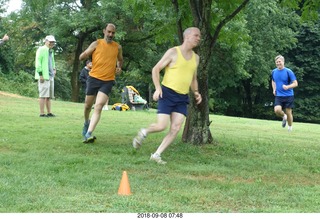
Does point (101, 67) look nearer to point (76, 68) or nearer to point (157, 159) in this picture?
point (157, 159)

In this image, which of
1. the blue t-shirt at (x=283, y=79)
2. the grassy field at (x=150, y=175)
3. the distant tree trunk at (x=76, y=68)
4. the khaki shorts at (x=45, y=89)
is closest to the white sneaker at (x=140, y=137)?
the grassy field at (x=150, y=175)

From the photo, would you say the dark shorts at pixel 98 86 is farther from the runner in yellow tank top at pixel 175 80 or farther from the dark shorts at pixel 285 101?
the dark shorts at pixel 285 101

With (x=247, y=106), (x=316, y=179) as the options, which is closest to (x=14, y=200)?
(x=316, y=179)

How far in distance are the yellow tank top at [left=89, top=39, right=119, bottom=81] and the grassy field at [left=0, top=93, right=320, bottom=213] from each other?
47.9 inches

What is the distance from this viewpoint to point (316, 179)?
6777 mm

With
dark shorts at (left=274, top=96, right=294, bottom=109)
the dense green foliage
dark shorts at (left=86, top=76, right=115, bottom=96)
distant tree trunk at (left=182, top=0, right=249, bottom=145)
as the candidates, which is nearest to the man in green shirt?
dark shorts at (left=86, top=76, right=115, bottom=96)

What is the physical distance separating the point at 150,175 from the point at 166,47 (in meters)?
29.1

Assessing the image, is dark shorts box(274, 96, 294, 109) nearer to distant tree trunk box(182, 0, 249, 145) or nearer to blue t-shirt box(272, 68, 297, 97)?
blue t-shirt box(272, 68, 297, 97)

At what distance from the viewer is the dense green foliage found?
97.0ft

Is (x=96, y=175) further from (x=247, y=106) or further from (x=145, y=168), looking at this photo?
(x=247, y=106)

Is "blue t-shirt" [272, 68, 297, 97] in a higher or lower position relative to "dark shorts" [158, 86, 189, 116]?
higher

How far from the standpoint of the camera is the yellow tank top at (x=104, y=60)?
8555 mm

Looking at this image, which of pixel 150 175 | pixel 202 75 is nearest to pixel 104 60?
pixel 202 75

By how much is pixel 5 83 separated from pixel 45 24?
6.93 meters
